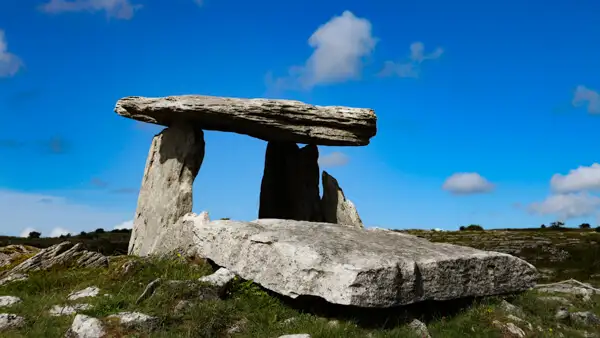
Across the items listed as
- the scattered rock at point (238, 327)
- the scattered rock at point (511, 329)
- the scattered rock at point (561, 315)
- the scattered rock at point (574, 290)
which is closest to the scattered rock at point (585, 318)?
the scattered rock at point (561, 315)

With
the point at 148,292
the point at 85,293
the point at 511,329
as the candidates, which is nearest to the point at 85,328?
the point at 148,292

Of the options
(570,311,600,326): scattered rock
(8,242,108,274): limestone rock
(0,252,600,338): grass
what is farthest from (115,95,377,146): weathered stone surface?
(570,311,600,326): scattered rock

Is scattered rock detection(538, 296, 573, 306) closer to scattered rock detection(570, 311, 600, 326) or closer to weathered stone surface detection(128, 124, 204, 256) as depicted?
scattered rock detection(570, 311, 600, 326)

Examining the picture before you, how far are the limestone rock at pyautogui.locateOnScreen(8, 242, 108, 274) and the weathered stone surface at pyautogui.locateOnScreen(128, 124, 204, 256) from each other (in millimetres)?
3026

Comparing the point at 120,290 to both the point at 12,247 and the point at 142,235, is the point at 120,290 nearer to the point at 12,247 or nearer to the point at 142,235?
the point at 142,235

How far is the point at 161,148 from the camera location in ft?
65.2

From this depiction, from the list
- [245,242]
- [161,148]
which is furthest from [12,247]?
[245,242]

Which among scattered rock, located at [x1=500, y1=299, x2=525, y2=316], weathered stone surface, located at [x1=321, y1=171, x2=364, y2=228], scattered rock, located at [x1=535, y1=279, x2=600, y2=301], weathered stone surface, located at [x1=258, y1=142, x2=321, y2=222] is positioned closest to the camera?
scattered rock, located at [x1=500, y1=299, x2=525, y2=316]

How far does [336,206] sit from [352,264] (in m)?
10.1

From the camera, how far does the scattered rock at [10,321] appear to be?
417 inches

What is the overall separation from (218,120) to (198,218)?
4.59 m

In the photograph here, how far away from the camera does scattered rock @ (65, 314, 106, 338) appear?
9718 mm

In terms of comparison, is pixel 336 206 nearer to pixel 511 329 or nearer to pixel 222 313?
pixel 511 329

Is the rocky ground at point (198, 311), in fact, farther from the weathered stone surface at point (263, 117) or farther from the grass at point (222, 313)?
the weathered stone surface at point (263, 117)
